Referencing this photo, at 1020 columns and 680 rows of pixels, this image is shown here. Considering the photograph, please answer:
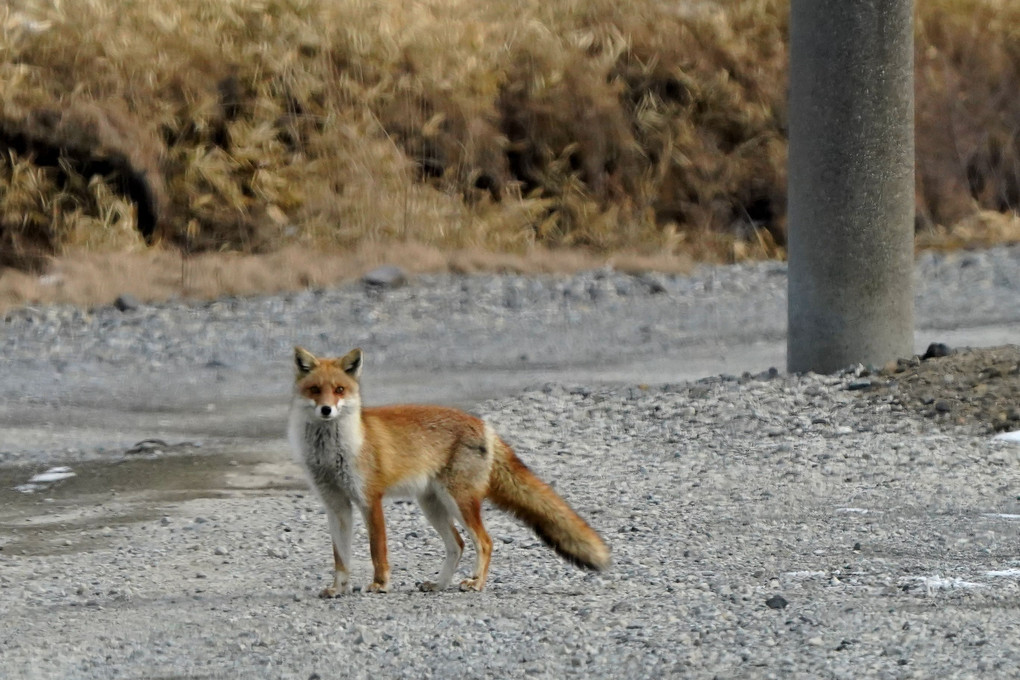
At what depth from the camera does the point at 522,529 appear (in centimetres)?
759

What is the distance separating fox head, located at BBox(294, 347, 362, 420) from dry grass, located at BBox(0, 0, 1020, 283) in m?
11.7

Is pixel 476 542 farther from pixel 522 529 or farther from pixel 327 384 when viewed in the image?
pixel 522 529

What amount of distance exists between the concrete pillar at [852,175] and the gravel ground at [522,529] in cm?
42

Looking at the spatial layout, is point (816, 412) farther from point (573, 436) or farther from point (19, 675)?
point (19, 675)

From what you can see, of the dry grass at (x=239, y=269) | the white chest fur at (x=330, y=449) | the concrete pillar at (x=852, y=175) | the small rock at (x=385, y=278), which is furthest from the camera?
the small rock at (x=385, y=278)

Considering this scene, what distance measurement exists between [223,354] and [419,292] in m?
2.83

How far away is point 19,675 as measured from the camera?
519 cm

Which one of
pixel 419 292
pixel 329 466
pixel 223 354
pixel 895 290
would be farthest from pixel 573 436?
pixel 419 292

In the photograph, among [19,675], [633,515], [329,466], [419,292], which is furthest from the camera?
[419,292]

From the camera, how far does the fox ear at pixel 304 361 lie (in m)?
6.05

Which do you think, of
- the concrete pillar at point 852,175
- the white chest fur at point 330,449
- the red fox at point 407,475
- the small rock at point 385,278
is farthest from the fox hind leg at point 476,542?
the small rock at point 385,278

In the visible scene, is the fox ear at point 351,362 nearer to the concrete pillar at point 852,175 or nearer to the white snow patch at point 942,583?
the white snow patch at point 942,583

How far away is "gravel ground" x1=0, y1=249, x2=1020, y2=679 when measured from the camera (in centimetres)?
534

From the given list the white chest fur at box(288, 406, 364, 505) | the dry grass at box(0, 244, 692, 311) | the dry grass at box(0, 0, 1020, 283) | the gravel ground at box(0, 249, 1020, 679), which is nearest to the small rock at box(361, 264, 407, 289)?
the dry grass at box(0, 244, 692, 311)
